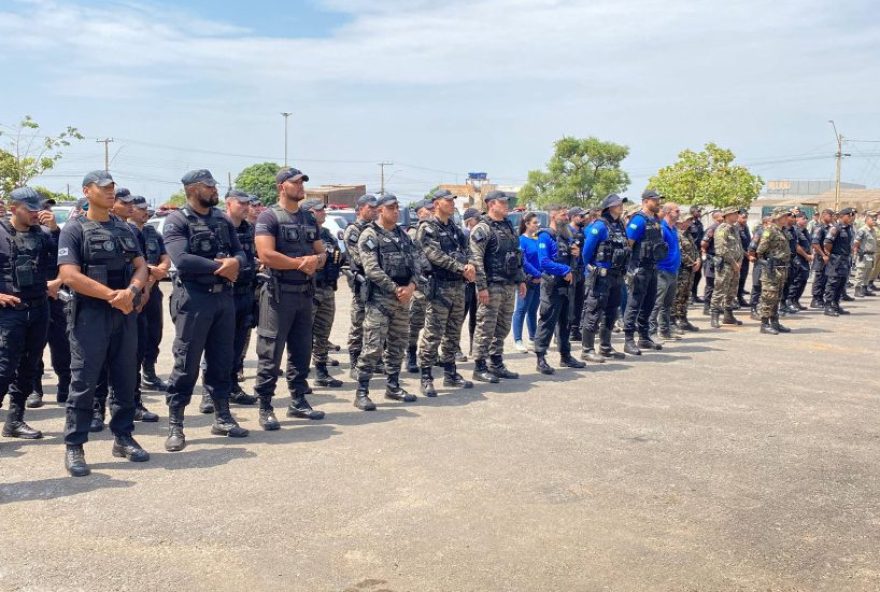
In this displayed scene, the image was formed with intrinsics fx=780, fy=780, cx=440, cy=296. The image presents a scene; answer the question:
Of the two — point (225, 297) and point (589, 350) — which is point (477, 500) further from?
point (589, 350)

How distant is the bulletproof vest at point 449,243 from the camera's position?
7.68m

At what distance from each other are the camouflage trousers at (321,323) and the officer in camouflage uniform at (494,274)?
5.14 feet

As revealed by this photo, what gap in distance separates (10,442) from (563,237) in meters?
6.24

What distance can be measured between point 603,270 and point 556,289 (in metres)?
0.74

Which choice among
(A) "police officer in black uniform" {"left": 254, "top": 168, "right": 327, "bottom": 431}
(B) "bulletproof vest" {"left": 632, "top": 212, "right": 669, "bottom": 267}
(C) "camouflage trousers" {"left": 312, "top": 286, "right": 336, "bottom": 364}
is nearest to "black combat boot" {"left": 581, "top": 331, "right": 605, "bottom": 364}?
(B) "bulletproof vest" {"left": 632, "top": 212, "right": 669, "bottom": 267}

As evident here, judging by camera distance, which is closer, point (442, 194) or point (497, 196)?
point (442, 194)

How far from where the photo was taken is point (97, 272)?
528 centimetres

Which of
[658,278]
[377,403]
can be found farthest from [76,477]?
[658,278]

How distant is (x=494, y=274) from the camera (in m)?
8.24

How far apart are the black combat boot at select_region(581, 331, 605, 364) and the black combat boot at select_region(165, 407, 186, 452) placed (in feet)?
16.8

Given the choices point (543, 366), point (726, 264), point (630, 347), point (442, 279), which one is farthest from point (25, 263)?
point (726, 264)

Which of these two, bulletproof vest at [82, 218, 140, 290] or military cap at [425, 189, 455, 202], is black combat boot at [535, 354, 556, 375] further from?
bulletproof vest at [82, 218, 140, 290]

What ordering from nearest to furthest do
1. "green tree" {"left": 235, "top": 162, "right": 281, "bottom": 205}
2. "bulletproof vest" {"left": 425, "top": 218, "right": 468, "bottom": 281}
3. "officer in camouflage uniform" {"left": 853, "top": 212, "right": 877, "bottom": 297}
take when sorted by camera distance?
"bulletproof vest" {"left": 425, "top": 218, "right": 468, "bottom": 281}
"officer in camouflage uniform" {"left": 853, "top": 212, "right": 877, "bottom": 297}
"green tree" {"left": 235, "top": 162, "right": 281, "bottom": 205}

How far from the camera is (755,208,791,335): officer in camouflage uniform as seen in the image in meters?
11.7
